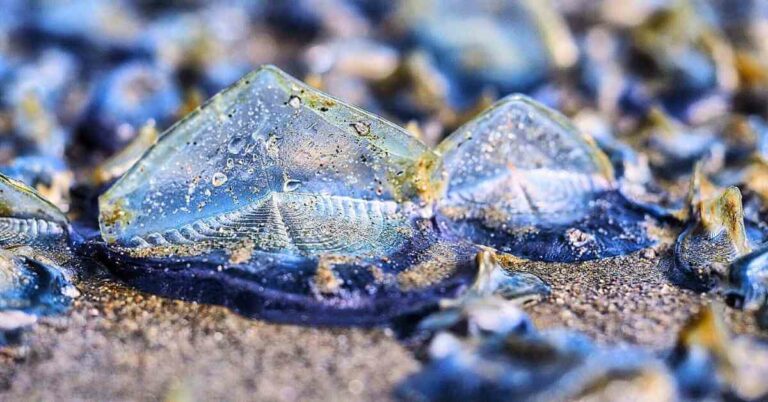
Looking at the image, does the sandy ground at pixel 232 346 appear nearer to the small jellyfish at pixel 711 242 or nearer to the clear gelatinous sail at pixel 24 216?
the small jellyfish at pixel 711 242

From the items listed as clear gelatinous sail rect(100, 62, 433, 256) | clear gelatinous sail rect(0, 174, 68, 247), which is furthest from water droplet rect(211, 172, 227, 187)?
clear gelatinous sail rect(0, 174, 68, 247)

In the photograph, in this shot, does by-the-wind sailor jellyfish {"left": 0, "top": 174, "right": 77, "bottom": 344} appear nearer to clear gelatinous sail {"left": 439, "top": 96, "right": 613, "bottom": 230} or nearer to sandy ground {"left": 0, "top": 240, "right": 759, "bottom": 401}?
sandy ground {"left": 0, "top": 240, "right": 759, "bottom": 401}

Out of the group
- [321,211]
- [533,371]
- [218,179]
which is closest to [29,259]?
[218,179]

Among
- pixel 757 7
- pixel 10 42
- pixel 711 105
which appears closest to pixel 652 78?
pixel 711 105

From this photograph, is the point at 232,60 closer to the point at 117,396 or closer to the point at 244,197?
the point at 244,197

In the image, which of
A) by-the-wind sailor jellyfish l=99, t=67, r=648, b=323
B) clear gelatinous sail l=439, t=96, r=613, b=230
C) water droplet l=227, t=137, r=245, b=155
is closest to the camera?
by-the-wind sailor jellyfish l=99, t=67, r=648, b=323

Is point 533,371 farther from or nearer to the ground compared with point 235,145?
nearer to the ground

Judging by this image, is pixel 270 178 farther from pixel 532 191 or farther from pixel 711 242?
pixel 711 242

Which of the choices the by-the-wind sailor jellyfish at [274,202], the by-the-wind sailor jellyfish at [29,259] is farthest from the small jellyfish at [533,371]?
the by-the-wind sailor jellyfish at [29,259]
